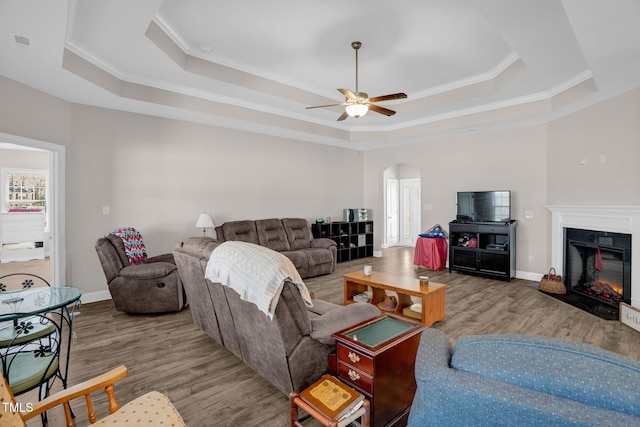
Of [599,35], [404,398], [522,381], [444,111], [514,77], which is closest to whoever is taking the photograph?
[522,381]

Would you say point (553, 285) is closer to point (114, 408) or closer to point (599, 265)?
point (599, 265)

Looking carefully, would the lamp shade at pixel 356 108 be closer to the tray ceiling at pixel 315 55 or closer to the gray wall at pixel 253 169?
the tray ceiling at pixel 315 55

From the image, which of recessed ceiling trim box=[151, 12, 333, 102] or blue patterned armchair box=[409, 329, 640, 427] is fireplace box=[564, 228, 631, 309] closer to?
blue patterned armchair box=[409, 329, 640, 427]

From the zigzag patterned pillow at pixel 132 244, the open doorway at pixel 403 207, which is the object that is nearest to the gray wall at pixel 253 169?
the zigzag patterned pillow at pixel 132 244

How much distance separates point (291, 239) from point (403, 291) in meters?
3.06

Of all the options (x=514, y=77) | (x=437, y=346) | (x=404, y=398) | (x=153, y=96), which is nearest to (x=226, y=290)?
(x=404, y=398)

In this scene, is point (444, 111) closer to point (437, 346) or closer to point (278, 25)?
point (278, 25)

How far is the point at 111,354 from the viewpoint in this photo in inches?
115

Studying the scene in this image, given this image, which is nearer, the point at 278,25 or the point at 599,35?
the point at 599,35

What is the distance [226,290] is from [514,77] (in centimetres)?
461

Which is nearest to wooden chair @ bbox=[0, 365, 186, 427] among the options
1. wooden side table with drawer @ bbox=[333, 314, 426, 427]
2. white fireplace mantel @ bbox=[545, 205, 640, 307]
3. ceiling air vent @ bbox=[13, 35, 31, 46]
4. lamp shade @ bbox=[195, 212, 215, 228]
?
wooden side table with drawer @ bbox=[333, 314, 426, 427]

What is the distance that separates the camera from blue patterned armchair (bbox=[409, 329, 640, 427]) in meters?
0.68

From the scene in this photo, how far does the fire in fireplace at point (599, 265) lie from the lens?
3918 millimetres

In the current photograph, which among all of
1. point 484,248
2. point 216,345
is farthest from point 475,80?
point 216,345
